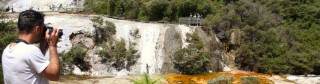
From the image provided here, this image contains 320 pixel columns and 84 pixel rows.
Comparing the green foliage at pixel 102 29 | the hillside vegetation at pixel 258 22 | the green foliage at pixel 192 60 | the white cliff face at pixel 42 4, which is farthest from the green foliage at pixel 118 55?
the white cliff face at pixel 42 4

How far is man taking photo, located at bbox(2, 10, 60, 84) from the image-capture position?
3490 millimetres

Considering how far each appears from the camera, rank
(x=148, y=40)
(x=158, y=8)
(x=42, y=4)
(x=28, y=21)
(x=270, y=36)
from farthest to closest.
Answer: (x=42, y=4), (x=158, y=8), (x=270, y=36), (x=148, y=40), (x=28, y=21)

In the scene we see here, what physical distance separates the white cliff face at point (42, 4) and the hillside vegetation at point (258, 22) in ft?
9.48

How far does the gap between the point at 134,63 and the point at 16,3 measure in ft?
66.1

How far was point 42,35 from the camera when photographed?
3670 mm

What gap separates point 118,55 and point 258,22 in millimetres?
10416

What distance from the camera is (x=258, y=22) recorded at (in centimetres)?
2806

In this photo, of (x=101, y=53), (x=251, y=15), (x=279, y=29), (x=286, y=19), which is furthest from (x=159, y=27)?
(x=286, y=19)

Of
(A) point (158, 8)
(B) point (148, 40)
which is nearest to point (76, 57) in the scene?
(B) point (148, 40)

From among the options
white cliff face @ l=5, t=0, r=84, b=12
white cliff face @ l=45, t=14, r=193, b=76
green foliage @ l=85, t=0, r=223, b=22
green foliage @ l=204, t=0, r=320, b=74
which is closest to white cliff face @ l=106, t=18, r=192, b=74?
white cliff face @ l=45, t=14, r=193, b=76

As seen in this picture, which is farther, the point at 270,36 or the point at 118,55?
the point at 270,36

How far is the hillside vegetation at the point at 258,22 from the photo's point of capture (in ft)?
85.6

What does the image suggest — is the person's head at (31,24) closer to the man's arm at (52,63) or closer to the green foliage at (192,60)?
the man's arm at (52,63)

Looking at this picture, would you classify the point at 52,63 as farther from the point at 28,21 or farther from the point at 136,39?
the point at 136,39
